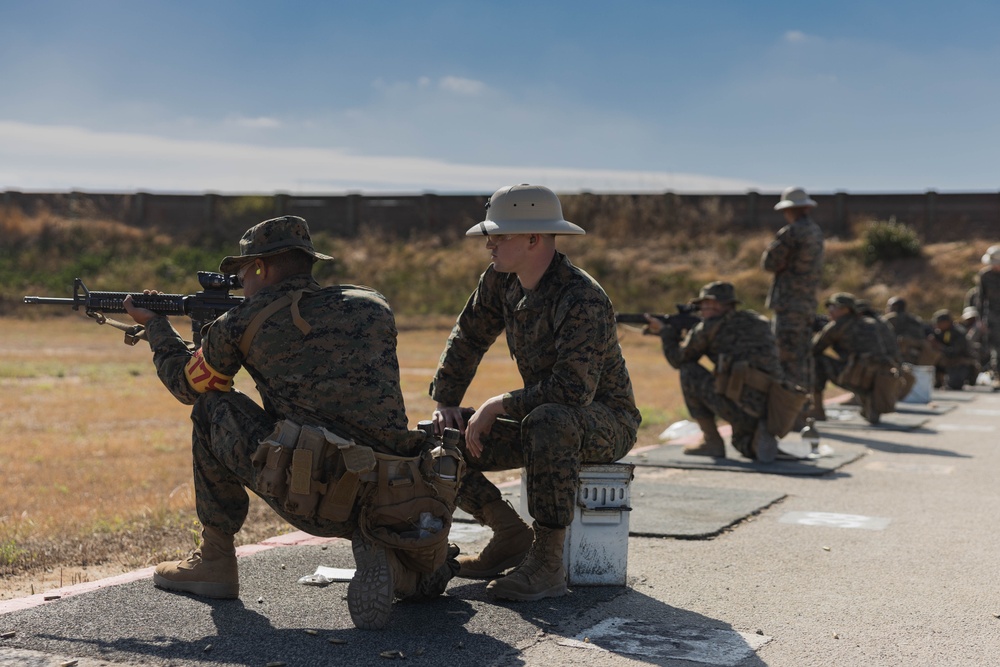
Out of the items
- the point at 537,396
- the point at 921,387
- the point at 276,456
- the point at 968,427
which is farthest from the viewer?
the point at 921,387

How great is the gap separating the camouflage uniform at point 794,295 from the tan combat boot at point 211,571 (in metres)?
8.26

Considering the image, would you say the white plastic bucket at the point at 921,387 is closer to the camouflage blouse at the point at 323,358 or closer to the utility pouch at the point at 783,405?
the utility pouch at the point at 783,405

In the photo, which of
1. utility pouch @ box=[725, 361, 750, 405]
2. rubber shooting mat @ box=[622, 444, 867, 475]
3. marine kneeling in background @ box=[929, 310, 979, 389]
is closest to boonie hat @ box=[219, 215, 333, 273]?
rubber shooting mat @ box=[622, 444, 867, 475]

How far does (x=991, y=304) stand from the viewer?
64.4 feet

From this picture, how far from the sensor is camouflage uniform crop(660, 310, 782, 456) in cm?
957

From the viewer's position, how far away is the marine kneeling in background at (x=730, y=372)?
955 cm

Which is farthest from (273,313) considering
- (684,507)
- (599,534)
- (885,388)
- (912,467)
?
(885,388)

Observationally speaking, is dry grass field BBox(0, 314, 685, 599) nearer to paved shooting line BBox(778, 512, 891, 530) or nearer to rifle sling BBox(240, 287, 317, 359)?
rifle sling BBox(240, 287, 317, 359)

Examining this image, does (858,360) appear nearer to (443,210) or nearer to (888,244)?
(888,244)

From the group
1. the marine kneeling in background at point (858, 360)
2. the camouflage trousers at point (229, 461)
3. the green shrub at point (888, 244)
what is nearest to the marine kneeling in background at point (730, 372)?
the marine kneeling in background at point (858, 360)

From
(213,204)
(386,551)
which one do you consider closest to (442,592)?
(386,551)

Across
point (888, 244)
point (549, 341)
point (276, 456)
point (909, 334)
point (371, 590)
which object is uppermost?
point (888, 244)

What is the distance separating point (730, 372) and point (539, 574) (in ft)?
15.6

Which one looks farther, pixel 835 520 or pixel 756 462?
pixel 756 462
